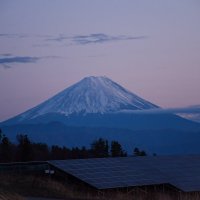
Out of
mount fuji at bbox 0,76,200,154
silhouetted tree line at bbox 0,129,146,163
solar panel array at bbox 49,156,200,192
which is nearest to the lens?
solar panel array at bbox 49,156,200,192

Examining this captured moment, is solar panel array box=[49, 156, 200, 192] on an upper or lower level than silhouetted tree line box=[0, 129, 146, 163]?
lower

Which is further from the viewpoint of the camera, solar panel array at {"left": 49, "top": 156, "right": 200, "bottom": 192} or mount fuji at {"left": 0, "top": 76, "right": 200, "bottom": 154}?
mount fuji at {"left": 0, "top": 76, "right": 200, "bottom": 154}

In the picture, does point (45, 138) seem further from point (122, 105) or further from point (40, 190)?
point (40, 190)

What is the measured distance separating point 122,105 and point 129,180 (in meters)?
136

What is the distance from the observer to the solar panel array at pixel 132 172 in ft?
96.5

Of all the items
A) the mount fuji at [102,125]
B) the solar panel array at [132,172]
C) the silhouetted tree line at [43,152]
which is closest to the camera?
the solar panel array at [132,172]

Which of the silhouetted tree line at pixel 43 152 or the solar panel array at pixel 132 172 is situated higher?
the silhouetted tree line at pixel 43 152

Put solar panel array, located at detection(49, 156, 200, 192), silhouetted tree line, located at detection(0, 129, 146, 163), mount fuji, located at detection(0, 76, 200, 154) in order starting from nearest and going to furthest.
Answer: solar panel array, located at detection(49, 156, 200, 192), silhouetted tree line, located at detection(0, 129, 146, 163), mount fuji, located at detection(0, 76, 200, 154)

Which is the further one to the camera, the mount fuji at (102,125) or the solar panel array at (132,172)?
the mount fuji at (102,125)

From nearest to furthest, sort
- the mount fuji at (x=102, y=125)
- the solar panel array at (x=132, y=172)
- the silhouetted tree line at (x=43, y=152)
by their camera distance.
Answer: the solar panel array at (x=132, y=172) → the silhouetted tree line at (x=43, y=152) → the mount fuji at (x=102, y=125)

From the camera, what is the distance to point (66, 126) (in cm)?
15638

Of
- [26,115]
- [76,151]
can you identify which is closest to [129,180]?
[76,151]

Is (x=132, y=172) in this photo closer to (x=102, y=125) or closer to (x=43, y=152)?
(x=43, y=152)

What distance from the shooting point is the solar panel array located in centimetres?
2942
